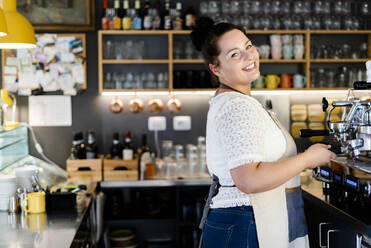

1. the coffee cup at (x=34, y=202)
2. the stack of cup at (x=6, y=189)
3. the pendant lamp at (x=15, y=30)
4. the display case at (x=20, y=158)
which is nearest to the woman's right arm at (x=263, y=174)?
the coffee cup at (x=34, y=202)

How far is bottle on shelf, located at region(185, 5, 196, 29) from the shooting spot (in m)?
4.46

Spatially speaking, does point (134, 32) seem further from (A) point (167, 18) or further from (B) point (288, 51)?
(B) point (288, 51)

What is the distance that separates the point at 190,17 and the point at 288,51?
0.95m

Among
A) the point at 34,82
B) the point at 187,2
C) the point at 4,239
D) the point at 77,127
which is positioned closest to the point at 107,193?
the point at 77,127

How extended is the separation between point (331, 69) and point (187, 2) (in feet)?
4.92

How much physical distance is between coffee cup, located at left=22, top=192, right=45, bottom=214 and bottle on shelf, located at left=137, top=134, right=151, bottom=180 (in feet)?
4.70

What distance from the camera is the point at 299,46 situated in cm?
441

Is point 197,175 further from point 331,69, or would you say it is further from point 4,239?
point 4,239

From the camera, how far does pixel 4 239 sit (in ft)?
7.54

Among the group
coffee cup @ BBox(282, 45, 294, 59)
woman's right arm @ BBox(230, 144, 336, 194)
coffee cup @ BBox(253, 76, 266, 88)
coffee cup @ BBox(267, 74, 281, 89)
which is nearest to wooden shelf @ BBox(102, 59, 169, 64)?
coffee cup @ BBox(253, 76, 266, 88)

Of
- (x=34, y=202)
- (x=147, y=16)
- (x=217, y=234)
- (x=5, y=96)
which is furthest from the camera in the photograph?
(x=147, y=16)

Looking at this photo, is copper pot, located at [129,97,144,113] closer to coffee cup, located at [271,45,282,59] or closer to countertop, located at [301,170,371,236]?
coffee cup, located at [271,45,282,59]

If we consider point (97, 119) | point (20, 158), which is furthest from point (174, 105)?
point (20, 158)

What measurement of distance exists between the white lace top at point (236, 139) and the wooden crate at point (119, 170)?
2.37 metres
